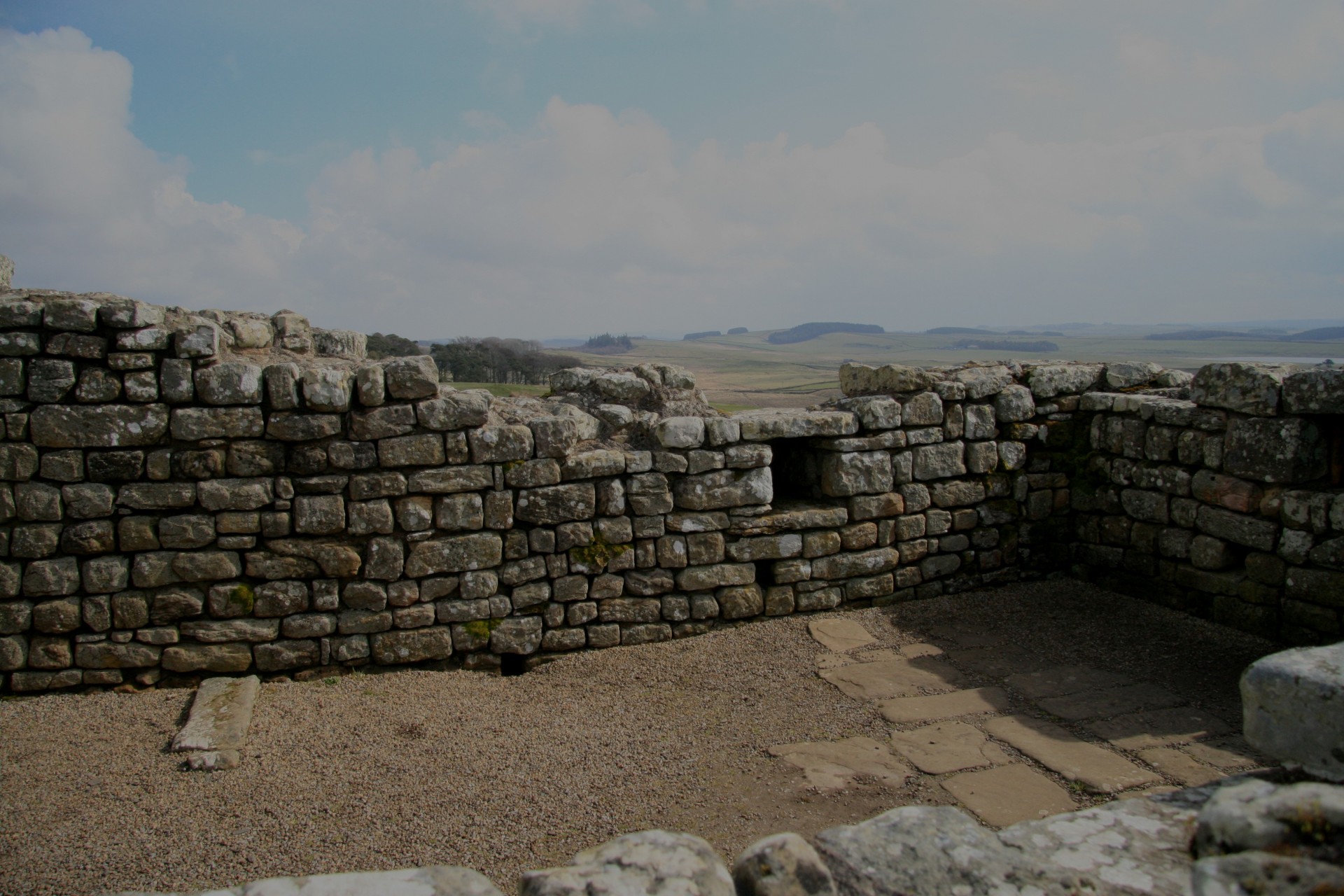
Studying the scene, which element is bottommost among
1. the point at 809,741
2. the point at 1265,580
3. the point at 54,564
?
the point at 809,741

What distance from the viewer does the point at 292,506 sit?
601 cm

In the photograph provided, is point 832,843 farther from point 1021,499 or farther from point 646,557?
point 1021,499

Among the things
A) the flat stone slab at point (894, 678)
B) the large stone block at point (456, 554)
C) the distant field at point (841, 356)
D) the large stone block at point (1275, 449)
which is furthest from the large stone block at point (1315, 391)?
the large stone block at point (456, 554)

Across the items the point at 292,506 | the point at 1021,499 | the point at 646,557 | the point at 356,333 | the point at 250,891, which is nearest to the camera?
the point at 250,891

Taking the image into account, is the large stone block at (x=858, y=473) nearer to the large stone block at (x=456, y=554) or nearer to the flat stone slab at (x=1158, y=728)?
the flat stone slab at (x=1158, y=728)

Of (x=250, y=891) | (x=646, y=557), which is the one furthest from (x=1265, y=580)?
(x=250, y=891)

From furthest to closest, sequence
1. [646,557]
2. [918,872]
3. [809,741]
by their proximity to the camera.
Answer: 1. [646,557]
2. [809,741]
3. [918,872]

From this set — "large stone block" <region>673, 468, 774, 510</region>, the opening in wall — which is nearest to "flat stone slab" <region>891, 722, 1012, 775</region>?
"large stone block" <region>673, 468, 774, 510</region>

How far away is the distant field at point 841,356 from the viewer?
9375 mm

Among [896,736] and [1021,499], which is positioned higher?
[1021,499]

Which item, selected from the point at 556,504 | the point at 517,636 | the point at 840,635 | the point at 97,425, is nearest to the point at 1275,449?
the point at 840,635

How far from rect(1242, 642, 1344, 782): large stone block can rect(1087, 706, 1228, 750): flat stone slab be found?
193 cm

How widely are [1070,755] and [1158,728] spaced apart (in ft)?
2.49

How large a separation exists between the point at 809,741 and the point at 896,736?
553mm
